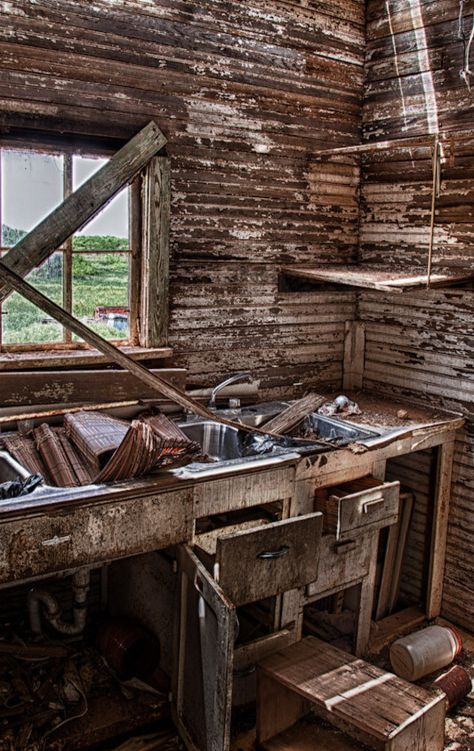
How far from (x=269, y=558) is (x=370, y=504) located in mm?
776

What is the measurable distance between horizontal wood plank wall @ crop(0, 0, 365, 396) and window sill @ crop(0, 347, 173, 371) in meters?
0.27

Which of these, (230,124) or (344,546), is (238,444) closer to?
(344,546)

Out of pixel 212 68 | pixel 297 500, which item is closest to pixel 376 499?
pixel 297 500

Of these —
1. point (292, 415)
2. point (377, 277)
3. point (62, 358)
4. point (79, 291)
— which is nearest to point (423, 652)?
point (292, 415)

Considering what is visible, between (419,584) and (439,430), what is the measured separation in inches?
48.6

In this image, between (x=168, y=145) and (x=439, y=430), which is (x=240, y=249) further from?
(x=439, y=430)

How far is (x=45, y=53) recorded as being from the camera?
3639 mm

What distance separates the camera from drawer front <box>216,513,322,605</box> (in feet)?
10.1

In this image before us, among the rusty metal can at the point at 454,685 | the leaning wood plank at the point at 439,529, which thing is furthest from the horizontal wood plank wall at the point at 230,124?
the rusty metal can at the point at 454,685

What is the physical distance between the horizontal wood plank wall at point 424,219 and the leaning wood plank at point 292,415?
946 millimetres

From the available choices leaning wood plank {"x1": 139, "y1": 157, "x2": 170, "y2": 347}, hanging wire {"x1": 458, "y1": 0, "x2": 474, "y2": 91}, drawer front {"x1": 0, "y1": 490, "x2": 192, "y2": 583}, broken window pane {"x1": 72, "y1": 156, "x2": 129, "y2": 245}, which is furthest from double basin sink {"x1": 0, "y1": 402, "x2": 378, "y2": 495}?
hanging wire {"x1": 458, "y1": 0, "x2": 474, "y2": 91}

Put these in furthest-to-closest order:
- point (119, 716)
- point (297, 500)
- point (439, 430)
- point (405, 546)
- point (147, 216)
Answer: point (405, 546) < point (439, 430) < point (147, 216) < point (297, 500) < point (119, 716)

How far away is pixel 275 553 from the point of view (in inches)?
126

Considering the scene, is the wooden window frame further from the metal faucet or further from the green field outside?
the metal faucet
